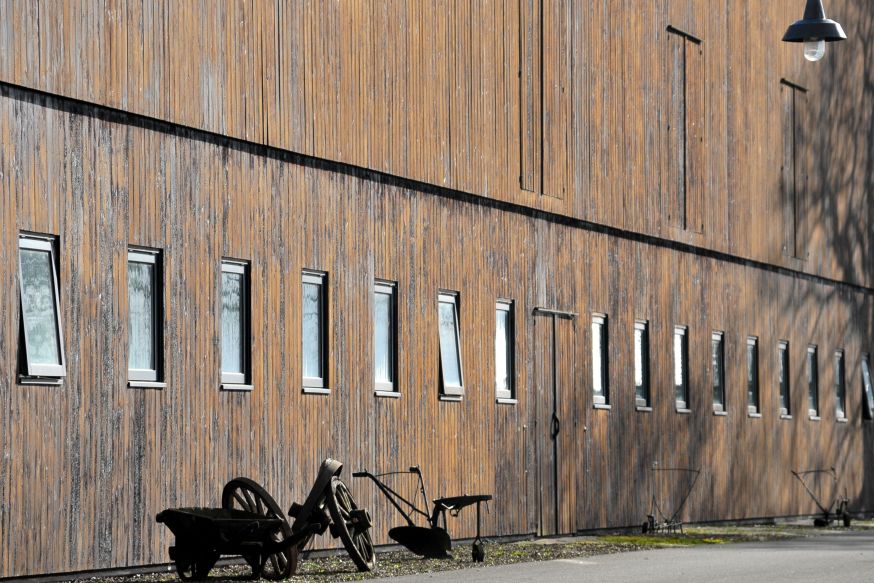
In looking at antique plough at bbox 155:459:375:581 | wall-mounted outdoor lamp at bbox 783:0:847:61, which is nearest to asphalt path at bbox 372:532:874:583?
antique plough at bbox 155:459:375:581

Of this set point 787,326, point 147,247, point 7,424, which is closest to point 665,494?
point 787,326

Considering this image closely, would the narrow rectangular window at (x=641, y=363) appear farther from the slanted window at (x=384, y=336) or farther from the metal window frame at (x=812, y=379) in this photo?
the metal window frame at (x=812, y=379)

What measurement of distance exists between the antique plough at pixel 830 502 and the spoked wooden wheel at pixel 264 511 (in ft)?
60.2

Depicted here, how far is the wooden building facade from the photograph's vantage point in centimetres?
1767

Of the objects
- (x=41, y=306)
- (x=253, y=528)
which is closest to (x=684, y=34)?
(x=41, y=306)

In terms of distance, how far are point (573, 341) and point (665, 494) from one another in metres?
4.29

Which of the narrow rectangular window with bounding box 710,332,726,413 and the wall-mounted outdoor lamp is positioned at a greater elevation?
the wall-mounted outdoor lamp

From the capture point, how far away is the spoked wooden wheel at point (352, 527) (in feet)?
59.3

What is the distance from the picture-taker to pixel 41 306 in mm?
17375

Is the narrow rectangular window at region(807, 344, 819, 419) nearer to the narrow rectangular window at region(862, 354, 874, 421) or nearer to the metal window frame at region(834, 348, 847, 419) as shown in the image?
the metal window frame at region(834, 348, 847, 419)

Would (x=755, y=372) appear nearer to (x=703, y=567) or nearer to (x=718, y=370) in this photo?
(x=718, y=370)

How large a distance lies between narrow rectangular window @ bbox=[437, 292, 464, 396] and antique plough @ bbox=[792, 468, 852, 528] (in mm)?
12468

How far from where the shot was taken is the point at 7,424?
54.7ft

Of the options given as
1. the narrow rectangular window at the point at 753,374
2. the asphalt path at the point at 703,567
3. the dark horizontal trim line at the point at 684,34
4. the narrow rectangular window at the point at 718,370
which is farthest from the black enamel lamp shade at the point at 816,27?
the narrow rectangular window at the point at 753,374
